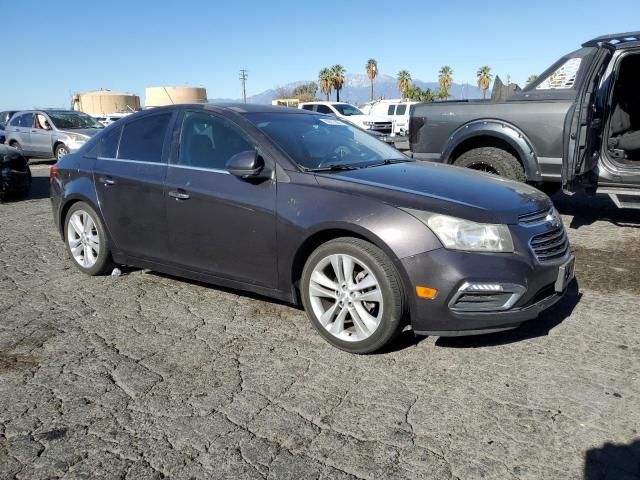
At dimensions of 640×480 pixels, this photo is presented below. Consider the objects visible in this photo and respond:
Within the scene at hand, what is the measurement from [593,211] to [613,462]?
6.11 m

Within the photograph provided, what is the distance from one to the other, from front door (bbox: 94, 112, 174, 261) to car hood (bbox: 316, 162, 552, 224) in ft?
5.01

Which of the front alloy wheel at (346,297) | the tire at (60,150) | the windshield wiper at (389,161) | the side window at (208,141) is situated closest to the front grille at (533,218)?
the front alloy wheel at (346,297)

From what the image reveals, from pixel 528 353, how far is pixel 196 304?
8.27ft

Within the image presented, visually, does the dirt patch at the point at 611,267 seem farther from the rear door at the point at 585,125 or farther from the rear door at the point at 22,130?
the rear door at the point at 22,130

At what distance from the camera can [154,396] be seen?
3.07 metres

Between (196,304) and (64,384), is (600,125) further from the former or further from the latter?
(64,384)

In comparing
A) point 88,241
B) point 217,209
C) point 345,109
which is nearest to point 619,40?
point 217,209

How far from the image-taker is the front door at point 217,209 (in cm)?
388

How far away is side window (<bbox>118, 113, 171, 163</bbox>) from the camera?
463cm

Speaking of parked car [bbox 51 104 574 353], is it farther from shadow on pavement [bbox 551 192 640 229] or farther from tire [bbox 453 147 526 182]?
shadow on pavement [bbox 551 192 640 229]

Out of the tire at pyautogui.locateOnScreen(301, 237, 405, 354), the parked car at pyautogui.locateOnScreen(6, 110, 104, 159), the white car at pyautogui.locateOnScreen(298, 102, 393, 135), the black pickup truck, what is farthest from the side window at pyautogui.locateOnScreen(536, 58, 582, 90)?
the white car at pyautogui.locateOnScreen(298, 102, 393, 135)

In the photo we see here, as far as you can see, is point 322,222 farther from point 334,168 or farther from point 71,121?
point 71,121

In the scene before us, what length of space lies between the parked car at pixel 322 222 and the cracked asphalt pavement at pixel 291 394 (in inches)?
11.4

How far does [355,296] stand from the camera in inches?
138
